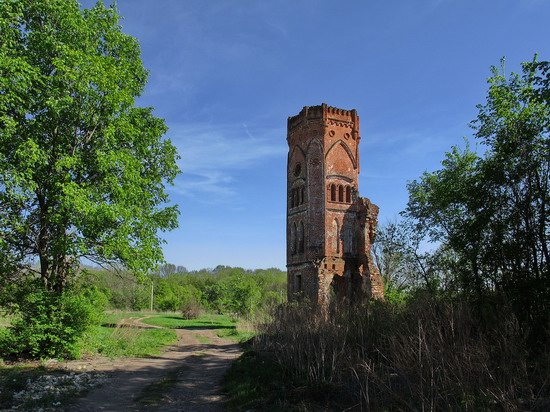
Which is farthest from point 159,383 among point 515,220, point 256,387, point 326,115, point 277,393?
point 326,115

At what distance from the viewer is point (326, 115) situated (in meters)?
31.8

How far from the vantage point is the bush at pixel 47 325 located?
13461 millimetres

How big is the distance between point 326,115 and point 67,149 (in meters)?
20.8

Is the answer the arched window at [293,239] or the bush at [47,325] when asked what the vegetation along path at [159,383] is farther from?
the arched window at [293,239]

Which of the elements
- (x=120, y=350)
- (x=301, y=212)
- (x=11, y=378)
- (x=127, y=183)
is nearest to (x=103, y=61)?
(x=127, y=183)

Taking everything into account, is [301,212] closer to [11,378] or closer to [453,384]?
[11,378]

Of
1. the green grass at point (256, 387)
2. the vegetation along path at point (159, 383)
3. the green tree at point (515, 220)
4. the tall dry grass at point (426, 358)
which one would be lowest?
the vegetation along path at point (159, 383)

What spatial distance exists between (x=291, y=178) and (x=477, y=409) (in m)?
27.3

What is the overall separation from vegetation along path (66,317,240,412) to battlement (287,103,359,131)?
18694mm

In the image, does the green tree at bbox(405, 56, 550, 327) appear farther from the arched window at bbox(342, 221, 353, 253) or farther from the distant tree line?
the distant tree line

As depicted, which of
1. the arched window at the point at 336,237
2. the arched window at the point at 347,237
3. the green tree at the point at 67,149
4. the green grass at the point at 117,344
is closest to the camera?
the green tree at the point at 67,149

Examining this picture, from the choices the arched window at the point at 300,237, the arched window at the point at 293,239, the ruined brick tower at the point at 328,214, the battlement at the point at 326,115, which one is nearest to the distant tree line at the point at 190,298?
the arched window at the point at 293,239

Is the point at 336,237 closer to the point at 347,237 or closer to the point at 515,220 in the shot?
the point at 347,237

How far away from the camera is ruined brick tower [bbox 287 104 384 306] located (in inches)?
1160
